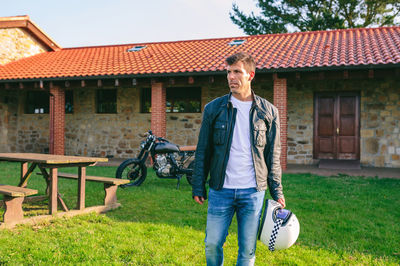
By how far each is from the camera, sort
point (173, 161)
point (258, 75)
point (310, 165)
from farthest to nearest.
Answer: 1. point (310, 165)
2. point (258, 75)
3. point (173, 161)

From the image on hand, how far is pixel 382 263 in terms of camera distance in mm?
3023

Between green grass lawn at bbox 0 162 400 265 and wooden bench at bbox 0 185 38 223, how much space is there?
143 millimetres

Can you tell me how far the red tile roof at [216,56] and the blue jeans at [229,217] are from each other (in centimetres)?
735

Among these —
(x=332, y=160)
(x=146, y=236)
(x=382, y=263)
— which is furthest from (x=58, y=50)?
(x=382, y=263)

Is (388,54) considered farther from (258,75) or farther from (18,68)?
(18,68)

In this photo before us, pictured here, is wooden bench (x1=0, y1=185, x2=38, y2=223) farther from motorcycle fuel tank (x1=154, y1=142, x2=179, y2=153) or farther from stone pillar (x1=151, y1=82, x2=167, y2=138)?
stone pillar (x1=151, y1=82, x2=167, y2=138)

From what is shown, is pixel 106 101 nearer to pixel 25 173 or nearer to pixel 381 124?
pixel 25 173

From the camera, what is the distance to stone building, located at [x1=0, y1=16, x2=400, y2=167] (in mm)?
9547

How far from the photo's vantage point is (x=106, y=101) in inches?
506

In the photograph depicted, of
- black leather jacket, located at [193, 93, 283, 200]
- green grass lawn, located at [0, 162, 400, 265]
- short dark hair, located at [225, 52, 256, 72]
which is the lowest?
green grass lawn, located at [0, 162, 400, 265]

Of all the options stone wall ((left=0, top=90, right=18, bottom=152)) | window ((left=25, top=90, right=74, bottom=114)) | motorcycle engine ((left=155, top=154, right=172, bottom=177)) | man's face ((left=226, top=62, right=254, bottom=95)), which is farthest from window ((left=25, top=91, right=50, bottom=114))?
man's face ((left=226, top=62, right=254, bottom=95))

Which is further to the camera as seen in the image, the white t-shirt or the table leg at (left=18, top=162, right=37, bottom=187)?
the table leg at (left=18, top=162, right=37, bottom=187)

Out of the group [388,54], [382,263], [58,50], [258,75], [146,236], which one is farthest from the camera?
[58,50]

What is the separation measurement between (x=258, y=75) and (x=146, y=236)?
6876 mm
